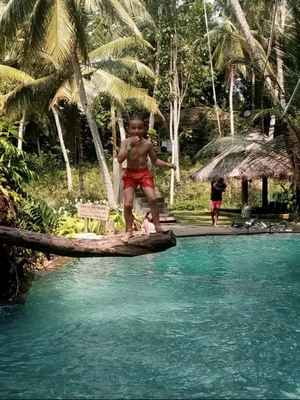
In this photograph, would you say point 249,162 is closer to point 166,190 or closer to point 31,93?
point 31,93

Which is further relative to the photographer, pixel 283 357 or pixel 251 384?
pixel 283 357

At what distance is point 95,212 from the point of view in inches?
555

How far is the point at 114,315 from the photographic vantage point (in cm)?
812

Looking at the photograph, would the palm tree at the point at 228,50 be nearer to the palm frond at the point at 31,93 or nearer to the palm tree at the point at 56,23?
the palm frond at the point at 31,93

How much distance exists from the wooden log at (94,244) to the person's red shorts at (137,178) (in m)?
0.73

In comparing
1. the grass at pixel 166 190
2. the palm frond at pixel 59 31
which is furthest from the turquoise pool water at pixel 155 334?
the grass at pixel 166 190

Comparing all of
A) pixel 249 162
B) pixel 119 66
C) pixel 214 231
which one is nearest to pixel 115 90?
pixel 119 66

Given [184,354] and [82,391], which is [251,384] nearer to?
[184,354]

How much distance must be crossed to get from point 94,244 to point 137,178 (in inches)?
36.2

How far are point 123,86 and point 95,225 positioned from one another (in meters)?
7.38

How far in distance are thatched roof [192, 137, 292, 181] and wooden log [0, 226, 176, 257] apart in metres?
13.5

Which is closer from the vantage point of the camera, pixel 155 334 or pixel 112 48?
pixel 155 334

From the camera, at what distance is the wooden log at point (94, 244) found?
5.56 m

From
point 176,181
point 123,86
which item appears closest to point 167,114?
point 176,181
